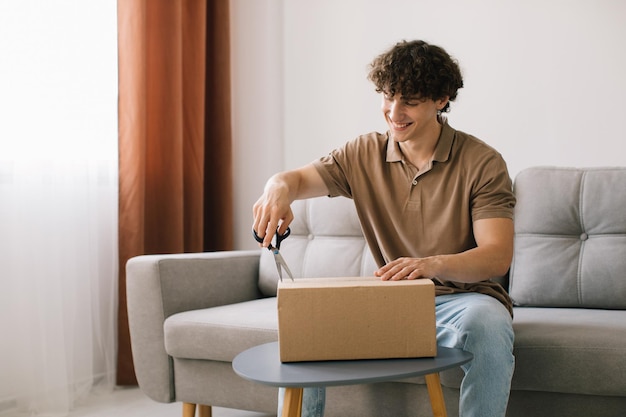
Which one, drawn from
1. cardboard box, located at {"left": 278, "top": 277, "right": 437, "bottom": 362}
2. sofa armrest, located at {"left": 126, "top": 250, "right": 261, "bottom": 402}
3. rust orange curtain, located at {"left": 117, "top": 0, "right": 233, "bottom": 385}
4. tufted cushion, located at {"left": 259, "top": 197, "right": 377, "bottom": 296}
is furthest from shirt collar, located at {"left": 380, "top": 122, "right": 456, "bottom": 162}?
rust orange curtain, located at {"left": 117, "top": 0, "right": 233, "bottom": 385}

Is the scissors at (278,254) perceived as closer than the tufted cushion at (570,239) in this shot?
Yes

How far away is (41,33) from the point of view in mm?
2498

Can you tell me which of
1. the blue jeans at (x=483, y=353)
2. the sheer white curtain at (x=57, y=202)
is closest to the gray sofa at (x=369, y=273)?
the blue jeans at (x=483, y=353)

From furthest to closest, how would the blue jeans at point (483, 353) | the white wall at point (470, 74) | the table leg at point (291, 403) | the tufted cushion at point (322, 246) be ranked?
the white wall at point (470, 74) < the tufted cushion at point (322, 246) < the blue jeans at point (483, 353) < the table leg at point (291, 403)

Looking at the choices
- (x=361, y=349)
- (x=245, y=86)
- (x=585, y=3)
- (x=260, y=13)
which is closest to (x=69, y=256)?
(x=245, y=86)

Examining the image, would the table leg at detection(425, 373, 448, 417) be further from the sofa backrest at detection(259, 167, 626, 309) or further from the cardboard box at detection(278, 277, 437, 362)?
the sofa backrest at detection(259, 167, 626, 309)

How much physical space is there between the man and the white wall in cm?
92

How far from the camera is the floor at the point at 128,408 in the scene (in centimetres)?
243

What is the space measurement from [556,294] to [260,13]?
6.13 ft

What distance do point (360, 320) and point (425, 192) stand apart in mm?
532

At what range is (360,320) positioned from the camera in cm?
130

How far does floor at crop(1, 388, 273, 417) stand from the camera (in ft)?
7.96

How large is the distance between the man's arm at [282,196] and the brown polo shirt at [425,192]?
0.03 metres

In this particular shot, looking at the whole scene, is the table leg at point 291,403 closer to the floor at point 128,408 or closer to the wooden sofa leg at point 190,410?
the wooden sofa leg at point 190,410
